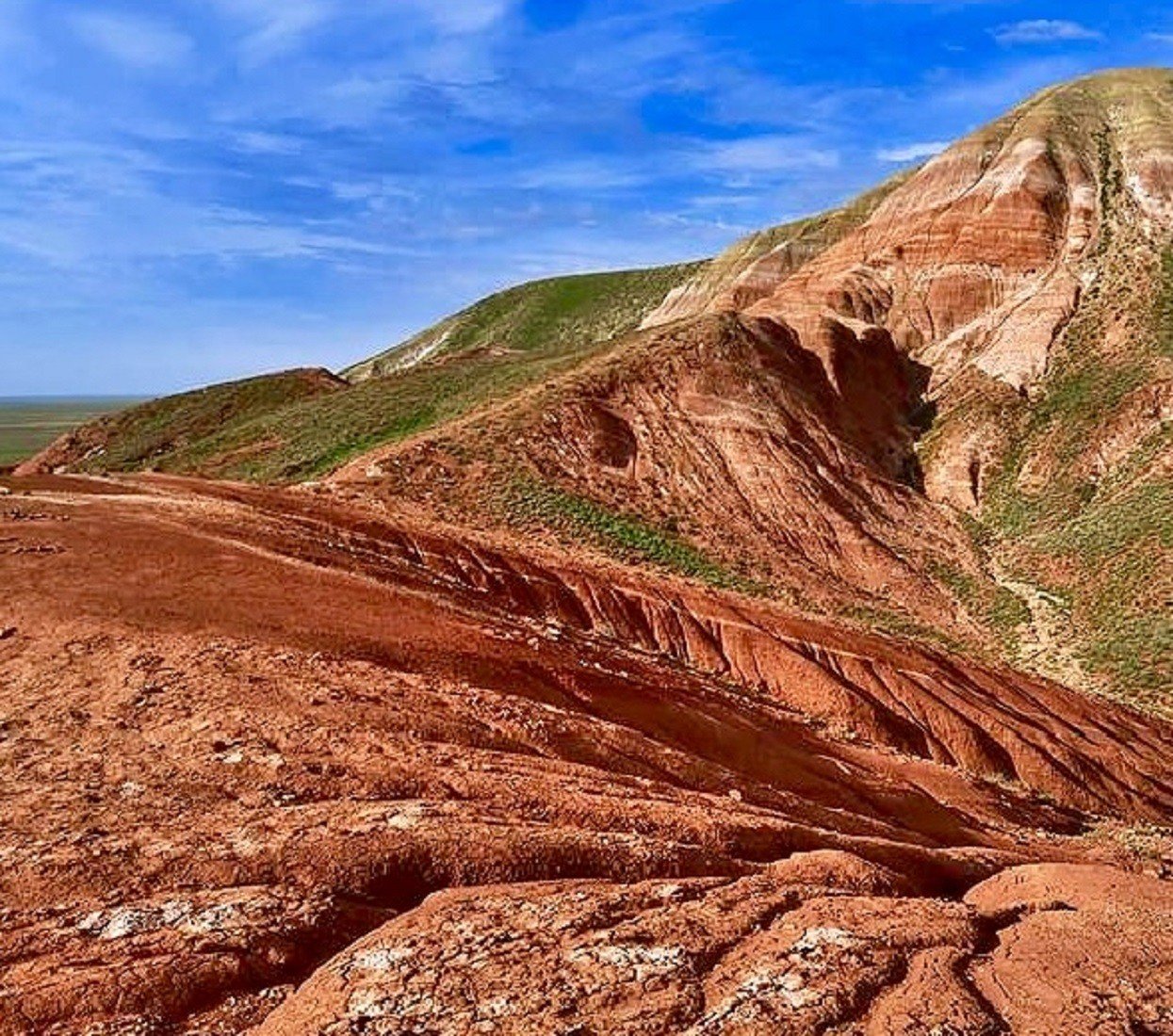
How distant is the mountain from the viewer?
6.50m

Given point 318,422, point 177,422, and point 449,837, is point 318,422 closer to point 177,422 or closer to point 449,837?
point 177,422

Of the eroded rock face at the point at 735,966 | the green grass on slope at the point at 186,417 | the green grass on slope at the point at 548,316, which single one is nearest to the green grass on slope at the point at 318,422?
the green grass on slope at the point at 186,417

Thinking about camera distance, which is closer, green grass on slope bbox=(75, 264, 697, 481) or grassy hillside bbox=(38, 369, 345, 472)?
green grass on slope bbox=(75, 264, 697, 481)

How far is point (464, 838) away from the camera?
827 centimetres

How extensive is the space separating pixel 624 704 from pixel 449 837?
22.2 feet

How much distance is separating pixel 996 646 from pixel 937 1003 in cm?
2886

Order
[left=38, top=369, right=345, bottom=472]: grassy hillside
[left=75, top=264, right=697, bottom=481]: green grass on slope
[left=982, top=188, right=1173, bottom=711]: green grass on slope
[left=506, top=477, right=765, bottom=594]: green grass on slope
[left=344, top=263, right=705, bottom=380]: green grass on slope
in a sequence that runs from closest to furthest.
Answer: [left=982, top=188, right=1173, bottom=711]: green grass on slope < [left=506, top=477, right=765, bottom=594]: green grass on slope < [left=75, top=264, right=697, bottom=481]: green grass on slope < [left=38, top=369, right=345, bottom=472]: grassy hillside < [left=344, top=263, right=705, bottom=380]: green grass on slope

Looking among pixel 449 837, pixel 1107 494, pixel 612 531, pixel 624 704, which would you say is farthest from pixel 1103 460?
pixel 449 837

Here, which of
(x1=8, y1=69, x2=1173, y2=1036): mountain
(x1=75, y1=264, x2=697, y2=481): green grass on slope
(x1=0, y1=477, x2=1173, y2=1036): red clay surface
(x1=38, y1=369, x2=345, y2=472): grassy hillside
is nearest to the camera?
(x1=0, y1=477, x2=1173, y2=1036): red clay surface

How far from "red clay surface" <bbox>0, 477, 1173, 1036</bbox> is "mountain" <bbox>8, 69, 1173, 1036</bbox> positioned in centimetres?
5

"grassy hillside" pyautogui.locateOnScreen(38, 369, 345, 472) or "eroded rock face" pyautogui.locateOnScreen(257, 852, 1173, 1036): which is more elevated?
"grassy hillside" pyautogui.locateOnScreen(38, 369, 345, 472)

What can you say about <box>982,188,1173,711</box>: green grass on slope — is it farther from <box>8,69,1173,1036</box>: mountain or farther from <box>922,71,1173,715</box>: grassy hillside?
<box>8,69,1173,1036</box>: mountain

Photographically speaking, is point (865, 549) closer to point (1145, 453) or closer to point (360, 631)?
point (1145, 453)

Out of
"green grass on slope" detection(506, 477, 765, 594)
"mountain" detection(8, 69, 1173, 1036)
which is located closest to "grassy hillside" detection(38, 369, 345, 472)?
"mountain" detection(8, 69, 1173, 1036)
